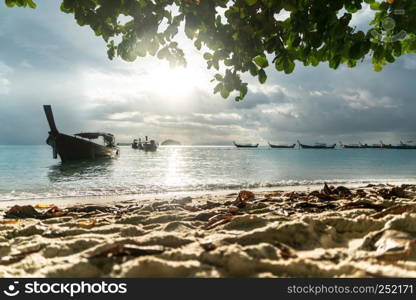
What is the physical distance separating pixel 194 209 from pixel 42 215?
95.6 inches

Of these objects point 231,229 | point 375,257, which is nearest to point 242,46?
point 231,229

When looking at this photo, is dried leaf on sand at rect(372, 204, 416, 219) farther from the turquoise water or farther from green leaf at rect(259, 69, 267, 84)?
the turquoise water

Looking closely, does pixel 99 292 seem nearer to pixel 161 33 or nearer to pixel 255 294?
pixel 255 294

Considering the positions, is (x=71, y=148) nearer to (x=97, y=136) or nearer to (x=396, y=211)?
(x=97, y=136)

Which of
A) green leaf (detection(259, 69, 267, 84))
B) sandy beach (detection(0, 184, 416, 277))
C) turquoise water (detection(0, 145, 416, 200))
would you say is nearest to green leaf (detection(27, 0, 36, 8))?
sandy beach (detection(0, 184, 416, 277))

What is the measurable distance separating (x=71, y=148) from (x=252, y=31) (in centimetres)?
3443

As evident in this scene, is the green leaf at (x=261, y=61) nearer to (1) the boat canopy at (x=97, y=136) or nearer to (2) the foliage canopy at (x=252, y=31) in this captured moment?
(2) the foliage canopy at (x=252, y=31)

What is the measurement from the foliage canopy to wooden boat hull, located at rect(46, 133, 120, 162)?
102ft

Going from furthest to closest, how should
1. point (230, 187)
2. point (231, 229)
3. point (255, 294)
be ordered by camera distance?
point (230, 187) → point (231, 229) → point (255, 294)

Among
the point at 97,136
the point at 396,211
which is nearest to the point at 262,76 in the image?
the point at 396,211

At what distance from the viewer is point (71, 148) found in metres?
33.8

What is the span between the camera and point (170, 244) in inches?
92.3

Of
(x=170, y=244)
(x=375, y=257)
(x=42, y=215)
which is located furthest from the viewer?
(x=42, y=215)

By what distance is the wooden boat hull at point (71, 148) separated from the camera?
31750 mm
